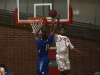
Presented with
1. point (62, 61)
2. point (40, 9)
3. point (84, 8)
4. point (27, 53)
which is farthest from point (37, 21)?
point (84, 8)

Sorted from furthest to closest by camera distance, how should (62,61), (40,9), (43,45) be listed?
(40,9)
(62,61)
(43,45)

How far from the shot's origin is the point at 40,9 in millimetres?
10094

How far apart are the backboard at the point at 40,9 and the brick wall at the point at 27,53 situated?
842 millimetres

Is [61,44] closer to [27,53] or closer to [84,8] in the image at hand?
[27,53]

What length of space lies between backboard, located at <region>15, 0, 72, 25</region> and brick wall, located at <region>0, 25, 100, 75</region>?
2.76 ft

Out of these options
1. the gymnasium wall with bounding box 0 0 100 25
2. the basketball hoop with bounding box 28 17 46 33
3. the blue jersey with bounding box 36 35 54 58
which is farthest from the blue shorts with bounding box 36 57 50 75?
the gymnasium wall with bounding box 0 0 100 25

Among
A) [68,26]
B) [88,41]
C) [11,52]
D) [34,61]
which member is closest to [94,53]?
[88,41]

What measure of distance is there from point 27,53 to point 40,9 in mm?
1717

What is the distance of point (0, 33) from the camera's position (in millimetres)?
10859

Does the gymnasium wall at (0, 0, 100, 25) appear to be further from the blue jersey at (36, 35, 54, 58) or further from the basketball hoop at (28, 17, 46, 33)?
the blue jersey at (36, 35, 54, 58)

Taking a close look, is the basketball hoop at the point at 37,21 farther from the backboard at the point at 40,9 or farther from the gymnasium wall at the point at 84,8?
the gymnasium wall at the point at 84,8

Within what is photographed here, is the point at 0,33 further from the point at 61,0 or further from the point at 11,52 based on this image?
the point at 61,0

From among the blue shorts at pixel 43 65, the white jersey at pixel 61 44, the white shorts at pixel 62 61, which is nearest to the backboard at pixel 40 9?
the white jersey at pixel 61 44

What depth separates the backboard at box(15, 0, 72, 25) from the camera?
914 cm
